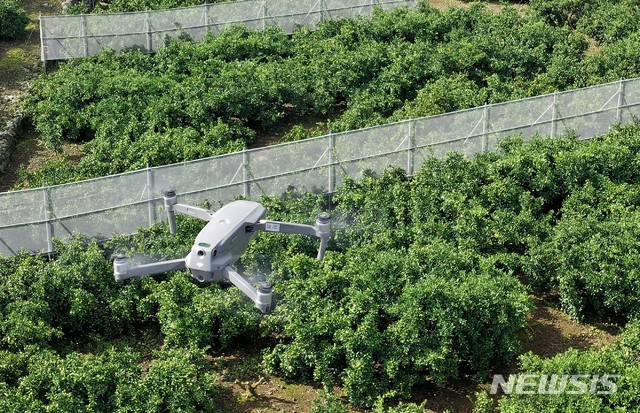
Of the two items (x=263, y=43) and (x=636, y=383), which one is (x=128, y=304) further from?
(x=263, y=43)

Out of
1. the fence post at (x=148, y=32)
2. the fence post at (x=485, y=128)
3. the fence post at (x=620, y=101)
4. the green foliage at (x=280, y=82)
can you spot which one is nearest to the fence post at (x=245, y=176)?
the green foliage at (x=280, y=82)

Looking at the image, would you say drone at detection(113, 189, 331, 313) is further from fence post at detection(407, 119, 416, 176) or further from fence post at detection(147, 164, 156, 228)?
fence post at detection(407, 119, 416, 176)

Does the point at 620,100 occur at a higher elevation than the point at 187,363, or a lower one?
higher

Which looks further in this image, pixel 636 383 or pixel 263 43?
pixel 263 43

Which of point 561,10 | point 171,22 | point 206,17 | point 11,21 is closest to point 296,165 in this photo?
point 171,22

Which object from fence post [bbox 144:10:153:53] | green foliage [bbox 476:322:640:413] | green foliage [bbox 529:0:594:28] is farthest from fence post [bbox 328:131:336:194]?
green foliage [bbox 529:0:594:28]

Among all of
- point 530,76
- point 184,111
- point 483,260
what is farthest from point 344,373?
point 530,76
